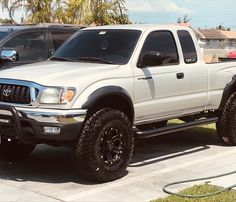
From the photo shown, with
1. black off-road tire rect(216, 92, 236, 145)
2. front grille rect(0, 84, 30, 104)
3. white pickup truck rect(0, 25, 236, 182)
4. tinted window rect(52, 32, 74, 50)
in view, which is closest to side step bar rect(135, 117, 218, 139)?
white pickup truck rect(0, 25, 236, 182)

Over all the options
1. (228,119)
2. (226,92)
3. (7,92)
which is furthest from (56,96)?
(228,119)

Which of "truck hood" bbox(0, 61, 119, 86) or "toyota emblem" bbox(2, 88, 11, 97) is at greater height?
"truck hood" bbox(0, 61, 119, 86)

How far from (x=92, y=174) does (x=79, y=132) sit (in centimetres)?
53

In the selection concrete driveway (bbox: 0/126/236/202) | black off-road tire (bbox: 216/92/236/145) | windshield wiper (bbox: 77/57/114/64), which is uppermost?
Result: windshield wiper (bbox: 77/57/114/64)

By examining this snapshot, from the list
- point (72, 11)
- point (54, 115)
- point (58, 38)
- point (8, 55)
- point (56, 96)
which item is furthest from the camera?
point (72, 11)

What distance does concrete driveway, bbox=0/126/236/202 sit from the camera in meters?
5.79

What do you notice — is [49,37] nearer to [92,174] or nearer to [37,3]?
[92,174]

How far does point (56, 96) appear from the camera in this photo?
5.91 metres

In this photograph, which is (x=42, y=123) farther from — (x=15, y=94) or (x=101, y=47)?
(x=101, y=47)

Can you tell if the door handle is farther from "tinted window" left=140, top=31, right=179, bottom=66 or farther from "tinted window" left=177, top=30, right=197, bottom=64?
"tinted window" left=177, top=30, right=197, bottom=64

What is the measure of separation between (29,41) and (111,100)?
142 inches

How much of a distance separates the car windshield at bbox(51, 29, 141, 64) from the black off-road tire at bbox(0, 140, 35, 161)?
134cm

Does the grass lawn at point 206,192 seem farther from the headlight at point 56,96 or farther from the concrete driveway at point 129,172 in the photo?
the headlight at point 56,96

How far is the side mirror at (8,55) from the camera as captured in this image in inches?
321
